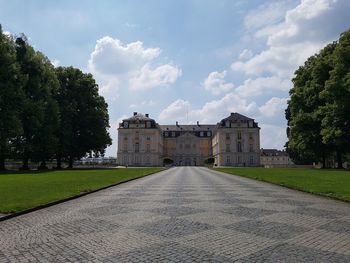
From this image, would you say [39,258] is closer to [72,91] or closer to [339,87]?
[339,87]

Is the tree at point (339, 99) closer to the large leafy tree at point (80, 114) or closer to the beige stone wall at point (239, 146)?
the large leafy tree at point (80, 114)

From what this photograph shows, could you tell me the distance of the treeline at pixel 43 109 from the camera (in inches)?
1688

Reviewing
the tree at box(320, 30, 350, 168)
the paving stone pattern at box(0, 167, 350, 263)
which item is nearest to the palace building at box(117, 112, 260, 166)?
the tree at box(320, 30, 350, 168)

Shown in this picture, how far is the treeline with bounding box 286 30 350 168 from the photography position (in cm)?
4747

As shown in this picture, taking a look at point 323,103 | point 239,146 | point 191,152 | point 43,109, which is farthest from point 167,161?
point 43,109

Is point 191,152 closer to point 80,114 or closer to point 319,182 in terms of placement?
point 80,114

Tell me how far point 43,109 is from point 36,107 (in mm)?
1226

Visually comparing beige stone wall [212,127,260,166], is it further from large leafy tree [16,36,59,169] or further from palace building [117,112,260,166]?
large leafy tree [16,36,59,169]

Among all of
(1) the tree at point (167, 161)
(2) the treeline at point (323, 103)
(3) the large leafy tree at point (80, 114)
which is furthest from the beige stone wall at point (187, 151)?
(2) the treeline at point (323, 103)

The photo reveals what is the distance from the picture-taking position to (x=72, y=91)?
6494cm

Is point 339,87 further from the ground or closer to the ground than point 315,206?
further from the ground

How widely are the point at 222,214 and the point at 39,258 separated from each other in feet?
21.5

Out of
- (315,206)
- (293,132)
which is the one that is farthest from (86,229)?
(293,132)

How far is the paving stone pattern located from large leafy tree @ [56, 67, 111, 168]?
5032 cm
